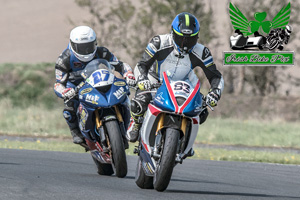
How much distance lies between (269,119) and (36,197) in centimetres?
3282

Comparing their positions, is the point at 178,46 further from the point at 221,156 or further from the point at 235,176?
the point at 221,156

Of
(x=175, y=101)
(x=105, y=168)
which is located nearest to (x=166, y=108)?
(x=175, y=101)

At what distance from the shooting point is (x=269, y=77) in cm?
5131

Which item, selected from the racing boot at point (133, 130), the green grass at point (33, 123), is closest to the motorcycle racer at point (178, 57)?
the racing boot at point (133, 130)

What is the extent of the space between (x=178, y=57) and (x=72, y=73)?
8.40 ft

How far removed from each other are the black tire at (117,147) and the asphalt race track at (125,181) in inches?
8.3

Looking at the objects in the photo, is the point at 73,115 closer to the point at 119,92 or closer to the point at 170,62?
the point at 119,92

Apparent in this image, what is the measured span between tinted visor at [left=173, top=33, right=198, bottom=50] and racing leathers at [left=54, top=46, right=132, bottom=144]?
199 cm

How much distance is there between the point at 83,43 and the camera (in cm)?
1040

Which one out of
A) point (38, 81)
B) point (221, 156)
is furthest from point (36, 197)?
point (38, 81)

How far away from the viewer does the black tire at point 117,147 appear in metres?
9.01

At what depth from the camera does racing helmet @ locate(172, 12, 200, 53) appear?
8.36 m

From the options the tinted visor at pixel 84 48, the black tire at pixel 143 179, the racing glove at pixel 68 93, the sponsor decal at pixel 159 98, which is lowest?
the black tire at pixel 143 179

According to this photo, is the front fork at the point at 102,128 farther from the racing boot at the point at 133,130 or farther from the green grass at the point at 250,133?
the green grass at the point at 250,133
